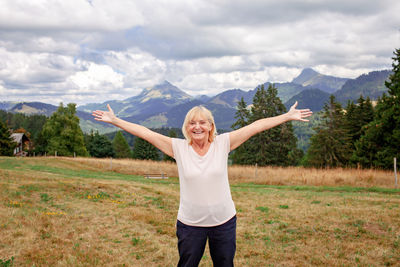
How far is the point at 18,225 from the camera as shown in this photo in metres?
7.77

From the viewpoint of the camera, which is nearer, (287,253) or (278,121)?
(278,121)

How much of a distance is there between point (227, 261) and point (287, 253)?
12.3 ft

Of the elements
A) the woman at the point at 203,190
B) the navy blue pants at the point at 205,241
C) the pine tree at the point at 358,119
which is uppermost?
the pine tree at the point at 358,119

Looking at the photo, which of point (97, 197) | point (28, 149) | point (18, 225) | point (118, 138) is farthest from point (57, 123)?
point (18, 225)

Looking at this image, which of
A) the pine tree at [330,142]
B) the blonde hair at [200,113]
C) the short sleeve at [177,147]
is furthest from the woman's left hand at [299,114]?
the pine tree at [330,142]

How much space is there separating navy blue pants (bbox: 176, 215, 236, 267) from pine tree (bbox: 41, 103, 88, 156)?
57607 mm

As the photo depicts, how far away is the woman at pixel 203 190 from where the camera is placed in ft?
10.4

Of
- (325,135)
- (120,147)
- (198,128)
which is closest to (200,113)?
(198,128)

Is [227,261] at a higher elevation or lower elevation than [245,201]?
higher

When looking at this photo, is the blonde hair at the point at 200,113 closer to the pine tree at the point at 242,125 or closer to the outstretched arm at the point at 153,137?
the outstretched arm at the point at 153,137

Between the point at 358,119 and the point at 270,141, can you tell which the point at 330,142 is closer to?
the point at 358,119

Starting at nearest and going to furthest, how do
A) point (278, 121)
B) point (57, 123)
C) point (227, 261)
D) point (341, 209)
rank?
point (227, 261), point (278, 121), point (341, 209), point (57, 123)

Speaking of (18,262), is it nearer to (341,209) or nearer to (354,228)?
(354,228)

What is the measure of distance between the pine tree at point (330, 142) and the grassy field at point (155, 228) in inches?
1272
